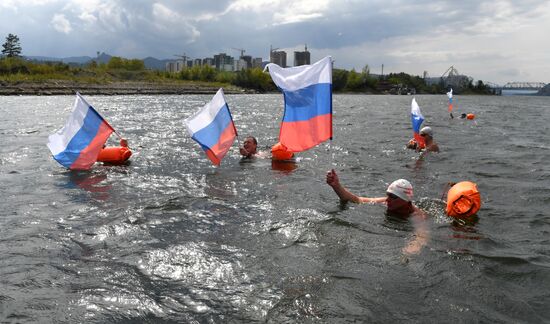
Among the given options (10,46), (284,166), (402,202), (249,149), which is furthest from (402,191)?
(10,46)

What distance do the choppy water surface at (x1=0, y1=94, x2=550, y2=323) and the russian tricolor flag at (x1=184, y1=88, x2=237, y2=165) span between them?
0.88 m

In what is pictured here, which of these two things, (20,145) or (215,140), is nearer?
(215,140)

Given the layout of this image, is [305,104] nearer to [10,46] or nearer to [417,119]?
[417,119]

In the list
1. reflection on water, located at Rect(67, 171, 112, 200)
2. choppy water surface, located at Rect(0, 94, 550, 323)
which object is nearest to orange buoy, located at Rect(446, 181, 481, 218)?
choppy water surface, located at Rect(0, 94, 550, 323)

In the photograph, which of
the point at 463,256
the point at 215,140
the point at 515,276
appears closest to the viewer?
the point at 515,276

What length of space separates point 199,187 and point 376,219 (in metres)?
5.15

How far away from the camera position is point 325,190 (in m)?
12.0

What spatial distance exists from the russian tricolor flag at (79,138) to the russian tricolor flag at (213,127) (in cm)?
296

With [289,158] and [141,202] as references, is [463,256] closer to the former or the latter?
[141,202]

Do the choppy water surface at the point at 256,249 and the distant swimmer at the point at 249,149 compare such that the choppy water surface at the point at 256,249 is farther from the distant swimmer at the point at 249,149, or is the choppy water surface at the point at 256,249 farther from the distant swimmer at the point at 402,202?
the distant swimmer at the point at 249,149

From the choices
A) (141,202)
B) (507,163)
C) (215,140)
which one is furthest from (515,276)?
(507,163)

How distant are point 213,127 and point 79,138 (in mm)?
4180

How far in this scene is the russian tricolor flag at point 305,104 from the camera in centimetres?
964

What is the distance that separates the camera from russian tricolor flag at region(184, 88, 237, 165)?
13.5m
